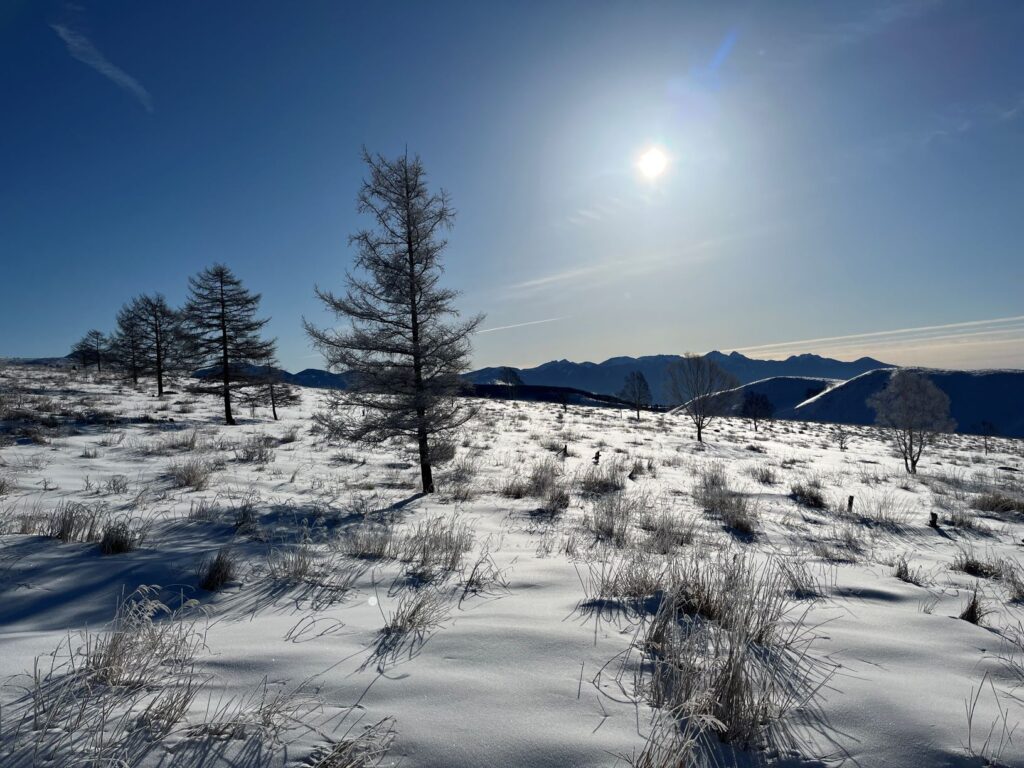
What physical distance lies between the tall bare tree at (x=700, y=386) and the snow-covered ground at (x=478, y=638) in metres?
19.9

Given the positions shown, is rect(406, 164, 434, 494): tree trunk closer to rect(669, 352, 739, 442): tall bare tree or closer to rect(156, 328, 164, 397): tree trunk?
rect(669, 352, 739, 442): tall bare tree

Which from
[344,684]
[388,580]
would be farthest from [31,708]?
[388,580]

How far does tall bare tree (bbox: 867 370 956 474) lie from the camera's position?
60.3 ft

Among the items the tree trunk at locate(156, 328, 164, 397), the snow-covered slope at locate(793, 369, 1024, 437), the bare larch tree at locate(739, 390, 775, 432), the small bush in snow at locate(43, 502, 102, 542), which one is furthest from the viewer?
the snow-covered slope at locate(793, 369, 1024, 437)

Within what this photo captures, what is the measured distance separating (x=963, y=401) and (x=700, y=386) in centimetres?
14827

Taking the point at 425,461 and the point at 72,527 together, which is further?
the point at 425,461

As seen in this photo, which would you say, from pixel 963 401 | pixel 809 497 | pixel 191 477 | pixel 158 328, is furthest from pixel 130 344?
pixel 963 401

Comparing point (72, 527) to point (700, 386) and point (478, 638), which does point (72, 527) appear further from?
point (700, 386)

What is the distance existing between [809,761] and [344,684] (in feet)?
6.44

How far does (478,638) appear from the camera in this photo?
248 cm

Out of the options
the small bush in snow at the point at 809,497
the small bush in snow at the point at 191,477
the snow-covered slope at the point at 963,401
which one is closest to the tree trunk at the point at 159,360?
the small bush in snow at the point at 191,477

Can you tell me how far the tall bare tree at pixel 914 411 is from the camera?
1839cm

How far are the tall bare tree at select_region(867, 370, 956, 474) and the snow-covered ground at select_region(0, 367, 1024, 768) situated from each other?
46.7 ft

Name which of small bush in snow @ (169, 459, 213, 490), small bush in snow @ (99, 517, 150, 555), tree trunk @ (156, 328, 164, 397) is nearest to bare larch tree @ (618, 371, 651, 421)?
tree trunk @ (156, 328, 164, 397)
